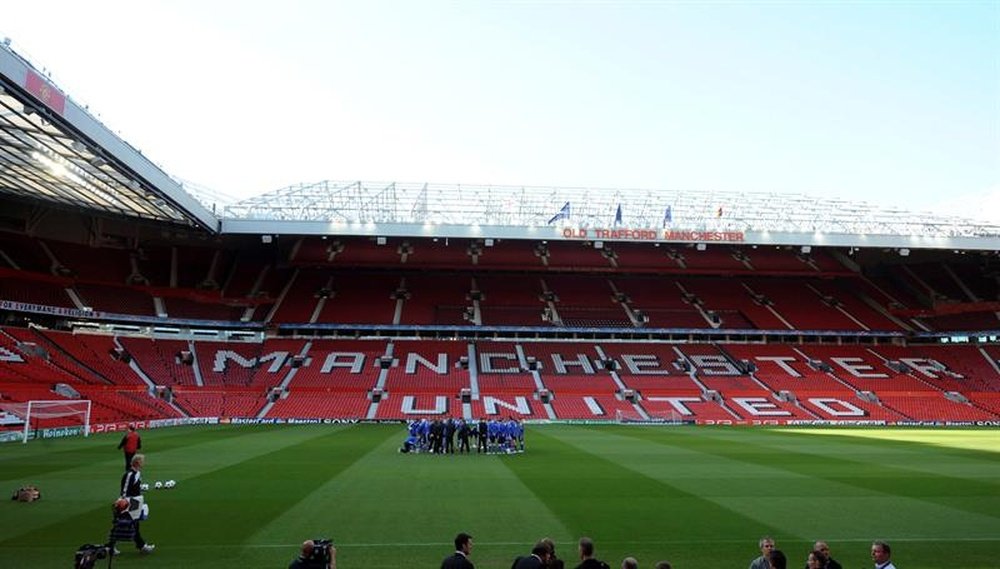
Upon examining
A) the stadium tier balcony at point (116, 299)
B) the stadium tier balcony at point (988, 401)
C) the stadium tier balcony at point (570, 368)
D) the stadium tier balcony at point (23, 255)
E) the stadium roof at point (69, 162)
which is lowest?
the stadium tier balcony at point (988, 401)

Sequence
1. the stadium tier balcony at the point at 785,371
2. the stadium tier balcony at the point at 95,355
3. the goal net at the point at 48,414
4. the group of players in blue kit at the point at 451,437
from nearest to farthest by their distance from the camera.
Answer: the group of players in blue kit at the point at 451,437 → the goal net at the point at 48,414 → the stadium tier balcony at the point at 95,355 → the stadium tier balcony at the point at 785,371

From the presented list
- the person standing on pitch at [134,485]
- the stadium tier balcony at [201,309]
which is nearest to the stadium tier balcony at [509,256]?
the stadium tier balcony at [201,309]

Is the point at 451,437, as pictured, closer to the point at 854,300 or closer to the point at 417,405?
the point at 417,405

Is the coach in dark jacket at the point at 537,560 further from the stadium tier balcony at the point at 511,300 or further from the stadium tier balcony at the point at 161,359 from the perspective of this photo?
the stadium tier balcony at the point at 511,300

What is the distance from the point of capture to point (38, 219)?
48.5 meters

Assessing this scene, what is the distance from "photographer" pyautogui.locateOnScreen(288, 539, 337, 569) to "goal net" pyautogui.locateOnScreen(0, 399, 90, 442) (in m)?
26.0

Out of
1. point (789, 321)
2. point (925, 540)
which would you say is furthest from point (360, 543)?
point (789, 321)

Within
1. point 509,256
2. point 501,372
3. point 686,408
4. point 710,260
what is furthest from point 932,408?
point 509,256

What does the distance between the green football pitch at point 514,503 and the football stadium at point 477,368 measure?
0.11 m

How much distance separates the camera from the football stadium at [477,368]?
13000 mm

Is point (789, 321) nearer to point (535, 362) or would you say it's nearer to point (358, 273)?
point (535, 362)

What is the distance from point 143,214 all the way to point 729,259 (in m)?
44.6

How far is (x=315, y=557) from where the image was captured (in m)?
7.43

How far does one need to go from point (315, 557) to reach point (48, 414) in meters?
29.4
